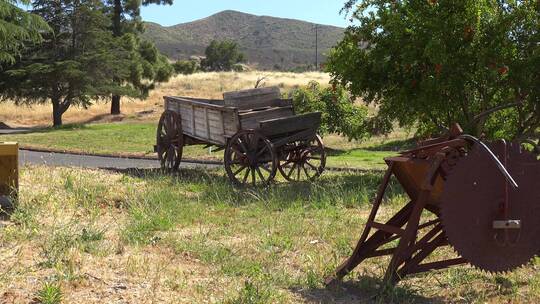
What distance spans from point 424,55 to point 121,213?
5.74 metres

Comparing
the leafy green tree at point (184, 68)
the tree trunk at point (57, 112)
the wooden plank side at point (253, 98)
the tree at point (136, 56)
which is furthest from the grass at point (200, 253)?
the leafy green tree at point (184, 68)

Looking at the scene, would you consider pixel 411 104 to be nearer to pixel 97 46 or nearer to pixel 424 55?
pixel 424 55

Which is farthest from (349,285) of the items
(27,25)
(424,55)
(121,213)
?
(27,25)

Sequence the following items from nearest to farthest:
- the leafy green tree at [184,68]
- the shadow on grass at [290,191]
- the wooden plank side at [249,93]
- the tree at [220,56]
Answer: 1. the shadow on grass at [290,191]
2. the wooden plank side at [249,93]
3. the leafy green tree at [184,68]
4. the tree at [220,56]

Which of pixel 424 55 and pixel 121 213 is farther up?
pixel 424 55

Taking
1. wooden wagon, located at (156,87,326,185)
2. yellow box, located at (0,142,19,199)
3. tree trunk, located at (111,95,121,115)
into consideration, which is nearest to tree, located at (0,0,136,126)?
tree trunk, located at (111,95,121,115)

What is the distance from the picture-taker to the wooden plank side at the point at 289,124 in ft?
35.7

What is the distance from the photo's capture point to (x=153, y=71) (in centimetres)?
4266

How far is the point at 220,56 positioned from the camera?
87.2 m

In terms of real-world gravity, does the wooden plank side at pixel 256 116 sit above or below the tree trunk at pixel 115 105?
above

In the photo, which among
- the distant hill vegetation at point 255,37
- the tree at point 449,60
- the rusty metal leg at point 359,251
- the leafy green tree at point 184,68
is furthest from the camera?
the distant hill vegetation at point 255,37

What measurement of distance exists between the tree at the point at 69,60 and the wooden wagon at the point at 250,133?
870 inches

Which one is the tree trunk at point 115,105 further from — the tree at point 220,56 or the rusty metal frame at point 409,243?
the tree at point 220,56

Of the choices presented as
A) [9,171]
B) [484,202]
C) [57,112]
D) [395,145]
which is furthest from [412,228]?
[57,112]
